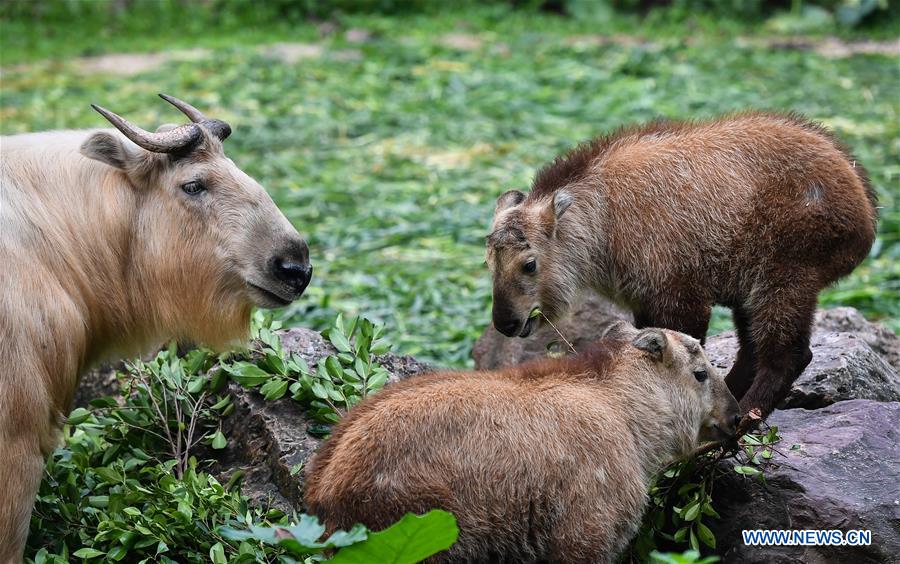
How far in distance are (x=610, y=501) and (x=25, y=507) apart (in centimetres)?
230

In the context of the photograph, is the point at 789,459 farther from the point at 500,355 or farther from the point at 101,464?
the point at 101,464

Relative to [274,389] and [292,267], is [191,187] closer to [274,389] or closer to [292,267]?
[292,267]

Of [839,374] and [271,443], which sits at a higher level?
[839,374]

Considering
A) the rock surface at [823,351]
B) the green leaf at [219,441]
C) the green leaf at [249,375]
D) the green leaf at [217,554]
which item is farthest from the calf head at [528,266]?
the green leaf at [217,554]

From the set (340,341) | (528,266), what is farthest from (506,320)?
(340,341)

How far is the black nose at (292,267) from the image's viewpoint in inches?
199

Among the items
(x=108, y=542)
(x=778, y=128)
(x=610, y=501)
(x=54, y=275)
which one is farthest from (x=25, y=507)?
(x=778, y=128)

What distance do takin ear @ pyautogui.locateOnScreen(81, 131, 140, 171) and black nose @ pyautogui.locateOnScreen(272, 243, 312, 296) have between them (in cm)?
80

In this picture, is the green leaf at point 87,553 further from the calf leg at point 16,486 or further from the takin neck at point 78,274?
the takin neck at point 78,274

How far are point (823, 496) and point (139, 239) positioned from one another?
314 cm

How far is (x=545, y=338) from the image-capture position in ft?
21.8

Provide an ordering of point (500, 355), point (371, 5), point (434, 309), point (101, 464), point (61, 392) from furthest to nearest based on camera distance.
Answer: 1. point (371, 5)
2. point (434, 309)
3. point (500, 355)
4. point (101, 464)
5. point (61, 392)

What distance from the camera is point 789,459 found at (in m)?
4.91

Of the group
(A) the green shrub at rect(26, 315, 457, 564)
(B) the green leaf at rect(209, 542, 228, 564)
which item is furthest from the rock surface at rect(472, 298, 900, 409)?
(B) the green leaf at rect(209, 542, 228, 564)
